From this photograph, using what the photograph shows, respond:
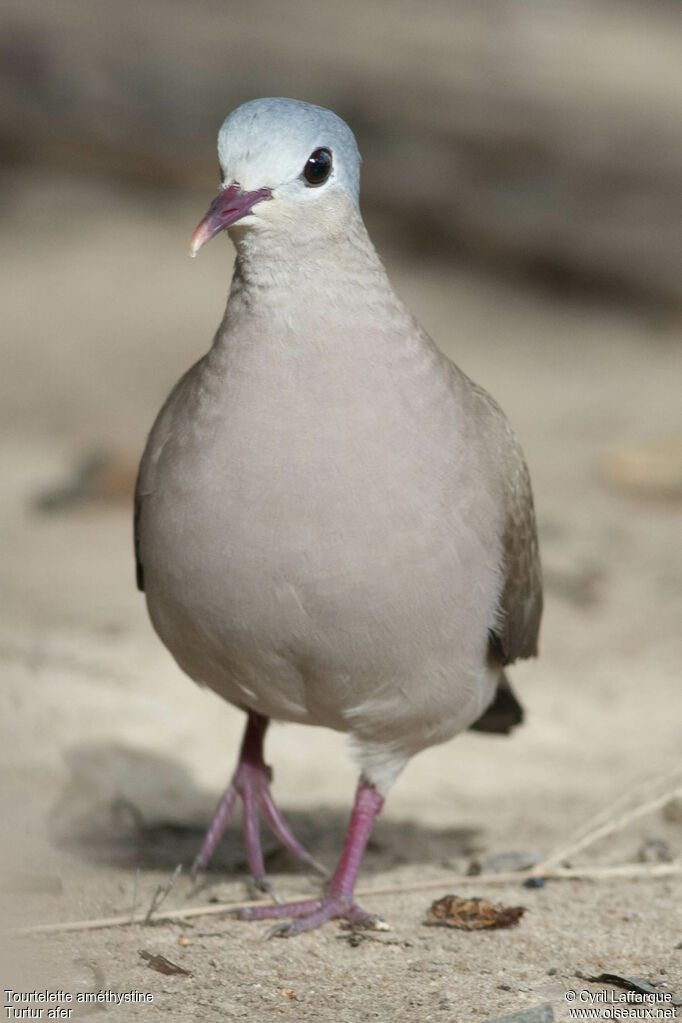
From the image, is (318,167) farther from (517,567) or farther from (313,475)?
(517,567)

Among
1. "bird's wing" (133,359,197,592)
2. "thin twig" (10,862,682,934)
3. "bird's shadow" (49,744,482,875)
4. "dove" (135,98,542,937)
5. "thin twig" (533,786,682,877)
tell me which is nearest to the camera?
"dove" (135,98,542,937)

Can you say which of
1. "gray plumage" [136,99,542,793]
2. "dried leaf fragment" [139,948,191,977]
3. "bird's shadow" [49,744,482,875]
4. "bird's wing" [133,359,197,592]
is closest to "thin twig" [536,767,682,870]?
"bird's shadow" [49,744,482,875]

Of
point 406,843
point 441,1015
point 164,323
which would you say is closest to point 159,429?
point 441,1015

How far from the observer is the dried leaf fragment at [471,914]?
3.43 metres

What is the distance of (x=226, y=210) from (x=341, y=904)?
5.78 ft

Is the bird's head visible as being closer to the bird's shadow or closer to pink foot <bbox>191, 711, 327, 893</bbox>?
pink foot <bbox>191, 711, 327, 893</bbox>

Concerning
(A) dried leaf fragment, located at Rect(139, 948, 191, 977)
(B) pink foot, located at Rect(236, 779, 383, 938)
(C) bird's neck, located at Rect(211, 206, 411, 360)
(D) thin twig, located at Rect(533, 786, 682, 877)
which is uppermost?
(C) bird's neck, located at Rect(211, 206, 411, 360)

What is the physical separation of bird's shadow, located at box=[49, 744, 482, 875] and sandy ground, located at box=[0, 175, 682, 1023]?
0.04ft

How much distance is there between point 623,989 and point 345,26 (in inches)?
296

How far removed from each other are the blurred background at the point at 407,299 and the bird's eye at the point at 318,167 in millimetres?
2156

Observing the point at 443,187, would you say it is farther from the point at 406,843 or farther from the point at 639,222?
the point at 406,843

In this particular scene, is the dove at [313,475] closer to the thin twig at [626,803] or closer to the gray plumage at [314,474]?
the gray plumage at [314,474]

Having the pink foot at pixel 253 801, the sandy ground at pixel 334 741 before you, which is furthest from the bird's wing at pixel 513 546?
the pink foot at pixel 253 801

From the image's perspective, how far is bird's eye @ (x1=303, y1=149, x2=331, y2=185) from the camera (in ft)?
10.3
